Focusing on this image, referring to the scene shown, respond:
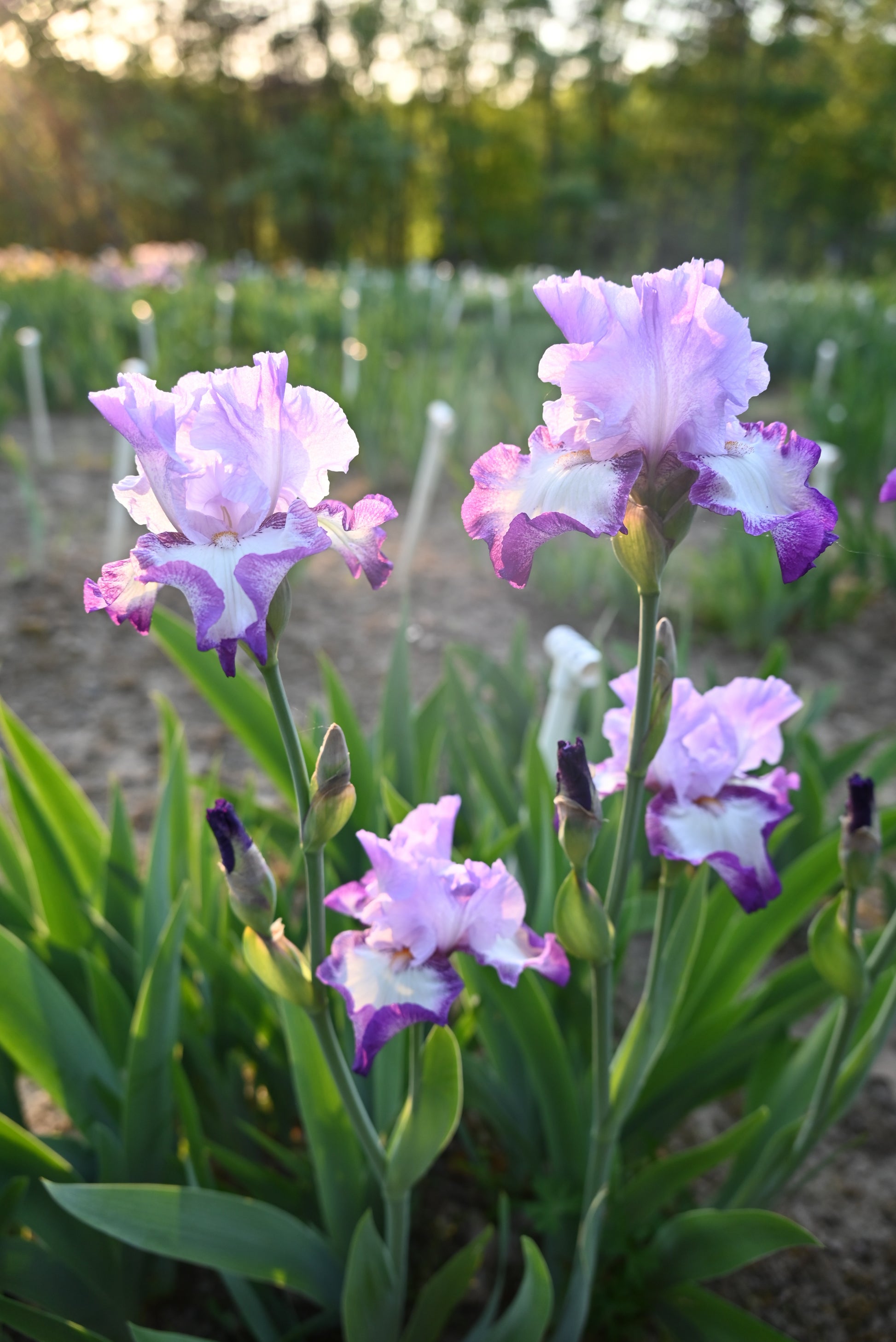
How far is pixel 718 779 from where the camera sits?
2.29ft

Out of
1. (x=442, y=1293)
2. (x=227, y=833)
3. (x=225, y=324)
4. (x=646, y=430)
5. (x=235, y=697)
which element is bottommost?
(x=442, y=1293)

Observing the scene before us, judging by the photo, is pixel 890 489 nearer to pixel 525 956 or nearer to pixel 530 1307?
pixel 525 956

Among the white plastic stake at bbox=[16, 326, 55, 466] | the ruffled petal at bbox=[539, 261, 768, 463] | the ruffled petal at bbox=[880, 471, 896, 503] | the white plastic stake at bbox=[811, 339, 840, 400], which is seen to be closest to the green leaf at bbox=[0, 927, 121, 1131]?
the ruffled petal at bbox=[539, 261, 768, 463]

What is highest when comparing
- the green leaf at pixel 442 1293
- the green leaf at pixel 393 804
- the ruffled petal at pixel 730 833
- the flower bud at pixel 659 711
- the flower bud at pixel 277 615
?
the flower bud at pixel 277 615

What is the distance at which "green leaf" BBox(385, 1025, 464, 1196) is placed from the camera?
28.1 inches

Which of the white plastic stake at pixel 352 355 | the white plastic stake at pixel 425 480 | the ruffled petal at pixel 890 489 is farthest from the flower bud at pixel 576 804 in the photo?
the white plastic stake at pixel 352 355

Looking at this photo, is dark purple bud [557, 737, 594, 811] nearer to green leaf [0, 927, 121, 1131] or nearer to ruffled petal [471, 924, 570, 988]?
ruffled petal [471, 924, 570, 988]

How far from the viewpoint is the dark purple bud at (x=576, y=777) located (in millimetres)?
573

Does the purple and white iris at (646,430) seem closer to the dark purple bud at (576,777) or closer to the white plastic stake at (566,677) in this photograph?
the dark purple bud at (576,777)

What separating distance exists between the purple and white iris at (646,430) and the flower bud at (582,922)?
0.76 feet

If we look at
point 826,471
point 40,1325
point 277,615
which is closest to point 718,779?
point 277,615

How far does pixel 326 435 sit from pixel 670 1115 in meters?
0.91

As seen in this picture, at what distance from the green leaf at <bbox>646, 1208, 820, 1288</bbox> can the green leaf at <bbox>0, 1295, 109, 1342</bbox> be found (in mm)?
537

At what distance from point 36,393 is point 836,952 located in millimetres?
3183
